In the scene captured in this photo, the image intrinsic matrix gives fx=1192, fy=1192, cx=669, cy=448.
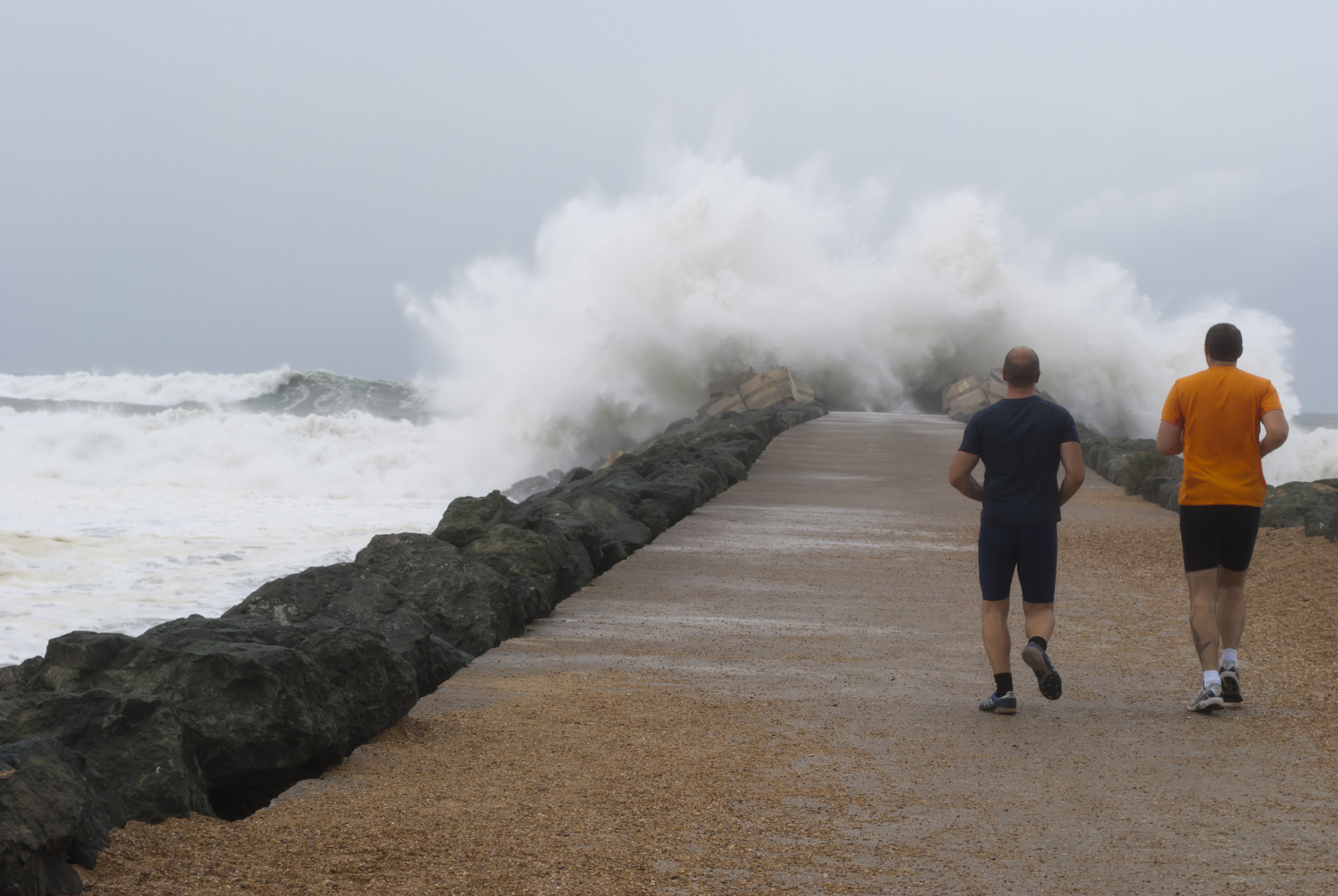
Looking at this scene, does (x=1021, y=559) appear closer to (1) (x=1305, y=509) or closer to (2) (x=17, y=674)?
(2) (x=17, y=674)

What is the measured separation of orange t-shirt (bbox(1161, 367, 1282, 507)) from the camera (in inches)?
198

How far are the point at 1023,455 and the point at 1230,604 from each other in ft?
3.72

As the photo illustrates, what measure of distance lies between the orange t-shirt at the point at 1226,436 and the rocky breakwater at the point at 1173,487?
32.7 inches

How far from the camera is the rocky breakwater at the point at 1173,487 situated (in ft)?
31.8

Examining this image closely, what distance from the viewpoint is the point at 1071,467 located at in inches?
194

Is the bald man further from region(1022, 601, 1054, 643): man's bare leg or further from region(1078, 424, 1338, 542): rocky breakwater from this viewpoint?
region(1078, 424, 1338, 542): rocky breakwater

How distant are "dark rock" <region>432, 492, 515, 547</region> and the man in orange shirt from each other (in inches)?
175

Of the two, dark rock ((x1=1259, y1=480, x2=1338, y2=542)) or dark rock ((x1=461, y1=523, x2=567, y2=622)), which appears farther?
dark rock ((x1=1259, y1=480, x2=1338, y2=542))

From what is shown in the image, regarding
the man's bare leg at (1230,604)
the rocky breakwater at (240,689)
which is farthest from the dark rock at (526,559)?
the man's bare leg at (1230,604)

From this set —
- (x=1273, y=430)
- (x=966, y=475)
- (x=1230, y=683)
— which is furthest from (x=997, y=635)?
(x=1273, y=430)

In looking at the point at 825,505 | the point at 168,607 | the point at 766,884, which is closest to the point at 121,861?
the point at 766,884

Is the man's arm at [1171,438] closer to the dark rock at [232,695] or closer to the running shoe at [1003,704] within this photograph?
the running shoe at [1003,704]

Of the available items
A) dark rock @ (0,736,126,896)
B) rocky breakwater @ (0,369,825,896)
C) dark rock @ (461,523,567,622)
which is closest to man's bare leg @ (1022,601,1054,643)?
rocky breakwater @ (0,369,825,896)

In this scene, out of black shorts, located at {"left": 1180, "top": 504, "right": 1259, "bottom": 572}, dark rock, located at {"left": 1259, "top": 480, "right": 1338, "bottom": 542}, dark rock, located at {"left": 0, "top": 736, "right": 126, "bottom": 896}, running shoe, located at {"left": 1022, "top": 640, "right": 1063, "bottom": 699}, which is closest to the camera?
dark rock, located at {"left": 0, "top": 736, "right": 126, "bottom": 896}
